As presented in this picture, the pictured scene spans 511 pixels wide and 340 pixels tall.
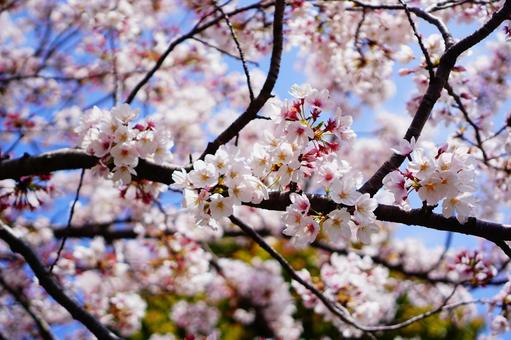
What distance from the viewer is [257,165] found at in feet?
5.77

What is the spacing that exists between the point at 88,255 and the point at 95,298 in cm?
41

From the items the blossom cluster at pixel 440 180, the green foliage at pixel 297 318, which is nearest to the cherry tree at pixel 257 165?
the blossom cluster at pixel 440 180

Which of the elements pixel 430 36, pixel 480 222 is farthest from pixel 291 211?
pixel 430 36

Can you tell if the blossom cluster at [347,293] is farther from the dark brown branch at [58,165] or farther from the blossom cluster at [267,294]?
the blossom cluster at [267,294]

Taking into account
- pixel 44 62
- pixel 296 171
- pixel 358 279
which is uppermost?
pixel 44 62

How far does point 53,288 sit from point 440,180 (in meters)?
1.91

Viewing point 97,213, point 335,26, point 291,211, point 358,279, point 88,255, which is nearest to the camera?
point 291,211

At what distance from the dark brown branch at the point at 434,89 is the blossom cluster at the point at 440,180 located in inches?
4.2

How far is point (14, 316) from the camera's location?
564 centimetres

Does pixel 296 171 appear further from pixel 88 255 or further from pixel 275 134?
pixel 88 255

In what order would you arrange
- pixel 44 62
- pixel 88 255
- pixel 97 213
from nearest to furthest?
pixel 88 255, pixel 44 62, pixel 97 213

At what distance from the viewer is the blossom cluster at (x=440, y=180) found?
5.13 feet

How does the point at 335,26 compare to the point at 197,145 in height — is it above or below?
below

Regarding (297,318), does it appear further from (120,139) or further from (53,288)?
(120,139)
